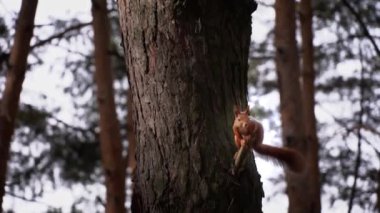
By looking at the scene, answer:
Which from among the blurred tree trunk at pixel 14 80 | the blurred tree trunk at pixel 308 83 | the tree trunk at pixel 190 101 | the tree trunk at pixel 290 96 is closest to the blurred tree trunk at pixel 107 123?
the blurred tree trunk at pixel 14 80

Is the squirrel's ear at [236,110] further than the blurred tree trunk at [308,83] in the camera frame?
No

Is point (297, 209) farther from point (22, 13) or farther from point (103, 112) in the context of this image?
point (22, 13)

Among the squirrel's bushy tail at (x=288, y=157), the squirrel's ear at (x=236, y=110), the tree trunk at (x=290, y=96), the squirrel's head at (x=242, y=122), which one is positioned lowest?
the squirrel's bushy tail at (x=288, y=157)

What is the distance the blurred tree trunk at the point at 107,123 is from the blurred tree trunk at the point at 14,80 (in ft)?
3.86

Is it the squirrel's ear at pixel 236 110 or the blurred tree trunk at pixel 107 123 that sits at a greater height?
the blurred tree trunk at pixel 107 123

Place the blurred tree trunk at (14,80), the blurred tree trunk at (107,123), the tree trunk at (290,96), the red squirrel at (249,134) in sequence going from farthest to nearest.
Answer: the blurred tree trunk at (107,123), the tree trunk at (290,96), the blurred tree trunk at (14,80), the red squirrel at (249,134)

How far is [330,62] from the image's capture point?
33.6ft

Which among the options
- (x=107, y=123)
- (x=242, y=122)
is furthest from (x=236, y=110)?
(x=107, y=123)

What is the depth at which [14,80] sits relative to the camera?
502 centimetres

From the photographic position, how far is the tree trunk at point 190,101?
4.66 ft

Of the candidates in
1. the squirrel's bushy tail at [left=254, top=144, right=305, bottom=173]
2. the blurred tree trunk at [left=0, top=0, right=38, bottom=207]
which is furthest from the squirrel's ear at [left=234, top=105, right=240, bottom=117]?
the blurred tree trunk at [left=0, top=0, right=38, bottom=207]

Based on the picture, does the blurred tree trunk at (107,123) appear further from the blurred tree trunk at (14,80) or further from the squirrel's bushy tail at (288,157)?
the squirrel's bushy tail at (288,157)

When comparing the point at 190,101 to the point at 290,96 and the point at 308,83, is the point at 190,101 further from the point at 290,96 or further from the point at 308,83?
the point at 308,83

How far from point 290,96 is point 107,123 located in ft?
6.62
